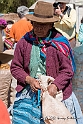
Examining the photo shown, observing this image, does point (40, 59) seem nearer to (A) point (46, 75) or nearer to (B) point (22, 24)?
(A) point (46, 75)

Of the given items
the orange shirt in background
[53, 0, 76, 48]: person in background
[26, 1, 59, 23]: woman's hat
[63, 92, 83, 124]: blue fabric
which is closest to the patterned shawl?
[26, 1, 59, 23]: woman's hat

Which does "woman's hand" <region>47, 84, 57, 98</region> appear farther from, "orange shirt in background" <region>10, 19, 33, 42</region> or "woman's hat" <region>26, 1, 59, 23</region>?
"orange shirt in background" <region>10, 19, 33, 42</region>

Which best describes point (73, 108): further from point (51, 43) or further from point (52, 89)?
point (51, 43)

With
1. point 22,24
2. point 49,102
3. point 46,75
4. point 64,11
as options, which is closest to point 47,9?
point 46,75

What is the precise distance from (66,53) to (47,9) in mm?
476

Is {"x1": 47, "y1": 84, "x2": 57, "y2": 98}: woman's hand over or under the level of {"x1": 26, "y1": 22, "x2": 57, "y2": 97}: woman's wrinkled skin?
under

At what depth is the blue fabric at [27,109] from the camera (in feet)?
13.5

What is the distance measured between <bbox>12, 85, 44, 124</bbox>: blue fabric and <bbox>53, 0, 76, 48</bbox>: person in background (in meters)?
2.28

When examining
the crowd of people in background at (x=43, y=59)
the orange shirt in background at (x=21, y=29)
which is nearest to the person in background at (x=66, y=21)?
the orange shirt in background at (x=21, y=29)

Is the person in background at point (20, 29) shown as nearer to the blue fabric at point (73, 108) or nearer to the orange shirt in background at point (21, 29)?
the orange shirt in background at point (21, 29)

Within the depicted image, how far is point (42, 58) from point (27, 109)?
55 centimetres

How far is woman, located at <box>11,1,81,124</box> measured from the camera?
406 cm

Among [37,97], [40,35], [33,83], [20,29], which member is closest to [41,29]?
[40,35]

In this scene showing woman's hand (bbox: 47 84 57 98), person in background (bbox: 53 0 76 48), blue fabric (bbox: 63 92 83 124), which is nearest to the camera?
woman's hand (bbox: 47 84 57 98)
